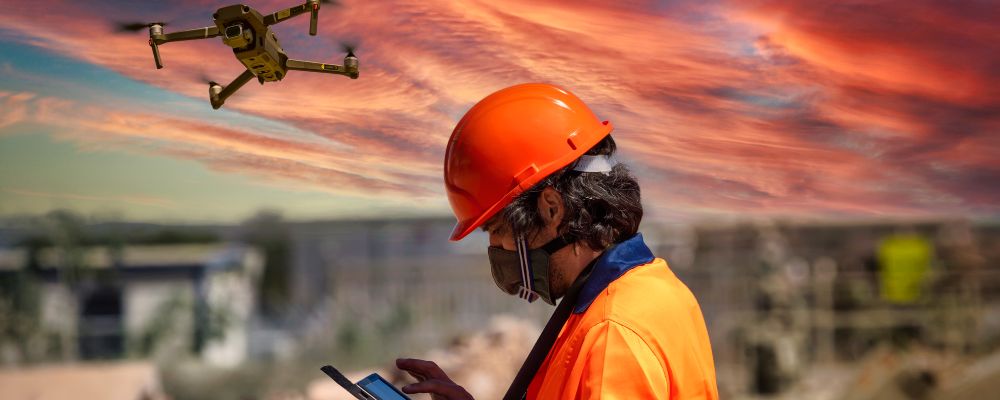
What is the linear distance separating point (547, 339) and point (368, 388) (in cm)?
43

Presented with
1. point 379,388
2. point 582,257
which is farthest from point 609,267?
point 379,388

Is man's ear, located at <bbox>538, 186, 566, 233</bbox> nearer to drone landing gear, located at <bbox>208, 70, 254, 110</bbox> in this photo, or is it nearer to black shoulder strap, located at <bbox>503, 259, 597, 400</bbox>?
black shoulder strap, located at <bbox>503, 259, 597, 400</bbox>

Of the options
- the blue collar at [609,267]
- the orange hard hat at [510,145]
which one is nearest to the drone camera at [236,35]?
the orange hard hat at [510,145]

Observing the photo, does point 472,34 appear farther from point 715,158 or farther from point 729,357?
point 729,357

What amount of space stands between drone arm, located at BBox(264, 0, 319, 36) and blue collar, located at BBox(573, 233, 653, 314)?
4.27 feet

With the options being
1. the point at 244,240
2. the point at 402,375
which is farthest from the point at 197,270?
the point at 402,375

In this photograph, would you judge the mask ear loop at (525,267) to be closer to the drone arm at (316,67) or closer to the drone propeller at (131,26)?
the drone arm at (316,67)

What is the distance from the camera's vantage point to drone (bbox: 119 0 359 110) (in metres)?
2.90

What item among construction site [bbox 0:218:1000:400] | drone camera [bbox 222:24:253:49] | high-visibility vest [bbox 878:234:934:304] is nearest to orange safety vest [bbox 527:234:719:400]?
drone camera [bbox 222:24:253:49]

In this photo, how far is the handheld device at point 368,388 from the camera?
2172 mm

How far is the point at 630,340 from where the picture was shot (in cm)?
201

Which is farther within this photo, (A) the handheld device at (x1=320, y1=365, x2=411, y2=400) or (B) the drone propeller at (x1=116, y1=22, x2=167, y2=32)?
(B) the drone propeller at (x1=116, y1=22, x2=167, y2=32)

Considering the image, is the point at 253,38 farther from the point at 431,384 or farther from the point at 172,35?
the point at 431,384

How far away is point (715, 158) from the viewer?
15.3ft
